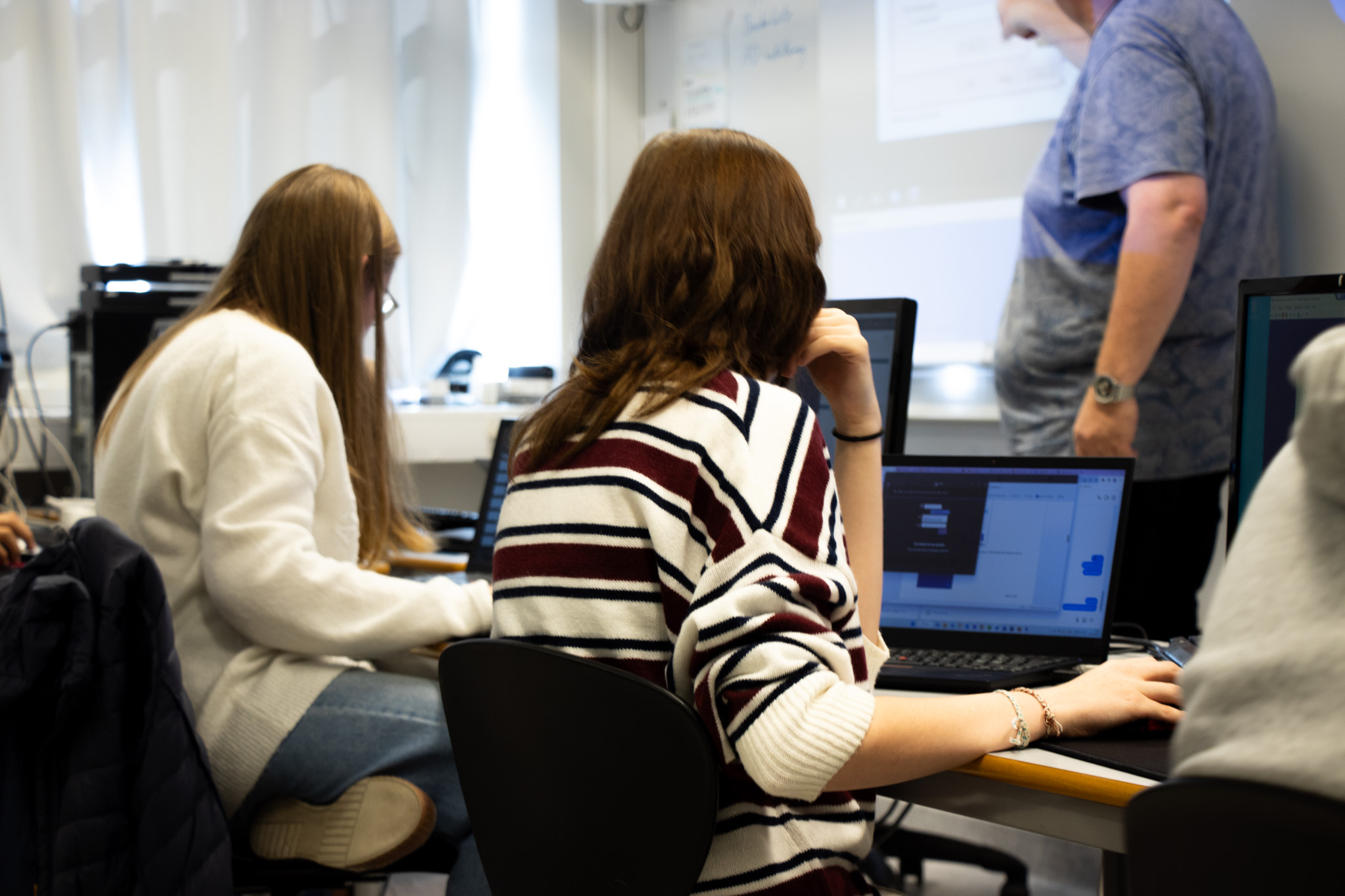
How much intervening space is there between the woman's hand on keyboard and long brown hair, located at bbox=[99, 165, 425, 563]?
110cm

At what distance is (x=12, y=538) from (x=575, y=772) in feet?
3.95

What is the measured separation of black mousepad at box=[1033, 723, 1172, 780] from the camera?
0.87 meters

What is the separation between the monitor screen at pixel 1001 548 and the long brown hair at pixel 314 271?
0.84 meters

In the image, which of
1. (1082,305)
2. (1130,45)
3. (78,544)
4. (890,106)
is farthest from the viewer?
(890,106)

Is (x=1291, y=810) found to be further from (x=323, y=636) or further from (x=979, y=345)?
(x=979, y=345)

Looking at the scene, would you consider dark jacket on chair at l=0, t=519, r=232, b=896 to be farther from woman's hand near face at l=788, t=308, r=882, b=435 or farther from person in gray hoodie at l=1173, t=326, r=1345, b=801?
person in gray hoodie at l=1173, t=326, r=1345, b=801

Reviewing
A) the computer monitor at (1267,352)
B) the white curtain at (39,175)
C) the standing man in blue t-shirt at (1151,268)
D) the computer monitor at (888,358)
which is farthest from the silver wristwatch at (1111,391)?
the white curtain at (39,175)

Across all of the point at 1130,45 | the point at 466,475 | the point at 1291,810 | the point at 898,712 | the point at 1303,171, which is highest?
the point at 1130,45

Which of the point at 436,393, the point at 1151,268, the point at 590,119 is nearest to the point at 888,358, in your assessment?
the point at 1151,268

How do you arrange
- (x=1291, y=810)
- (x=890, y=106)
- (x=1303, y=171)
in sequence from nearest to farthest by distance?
(x=1291, y=810) < (x=1303, y=171) < (x=890, y=106)

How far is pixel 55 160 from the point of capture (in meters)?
2.89

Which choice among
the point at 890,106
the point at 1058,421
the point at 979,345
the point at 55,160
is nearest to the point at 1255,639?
the point at 1058,421

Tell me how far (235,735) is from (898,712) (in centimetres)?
81

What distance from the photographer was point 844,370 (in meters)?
1.04
